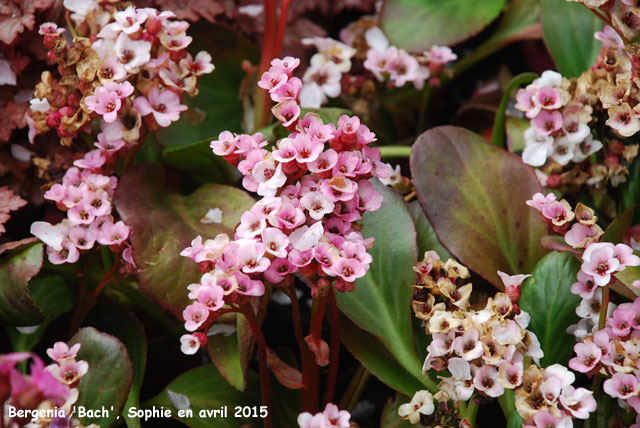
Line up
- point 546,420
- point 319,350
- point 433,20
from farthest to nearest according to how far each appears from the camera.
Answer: point 433,20 → point 319,350 → point 546,420

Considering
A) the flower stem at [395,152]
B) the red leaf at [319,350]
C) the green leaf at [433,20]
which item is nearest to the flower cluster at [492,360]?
the red leaf at [319,350]

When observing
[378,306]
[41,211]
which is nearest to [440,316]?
[378,306]

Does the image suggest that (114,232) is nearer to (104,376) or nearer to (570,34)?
(104,376)

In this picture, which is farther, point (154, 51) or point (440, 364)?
point (154, 51)

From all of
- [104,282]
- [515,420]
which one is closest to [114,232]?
[104,282]

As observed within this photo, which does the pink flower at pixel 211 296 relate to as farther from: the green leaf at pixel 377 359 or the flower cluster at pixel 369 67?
the flower cluster at pixel 369 67

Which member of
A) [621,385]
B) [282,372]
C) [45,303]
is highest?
[621,385]

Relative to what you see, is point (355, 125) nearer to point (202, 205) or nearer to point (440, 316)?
point (440, 316)

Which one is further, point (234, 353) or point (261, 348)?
point (234, 353)
